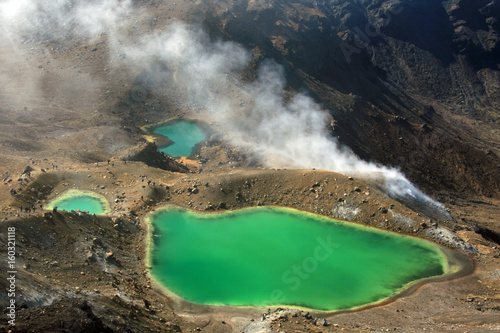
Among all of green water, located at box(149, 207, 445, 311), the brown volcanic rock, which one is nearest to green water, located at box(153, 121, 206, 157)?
the brown volcanic rock

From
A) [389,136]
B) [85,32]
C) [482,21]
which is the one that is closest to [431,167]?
[389,136]

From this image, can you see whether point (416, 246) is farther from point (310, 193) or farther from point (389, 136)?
point (389, 136)

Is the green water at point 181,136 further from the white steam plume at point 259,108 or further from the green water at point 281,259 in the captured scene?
the green water at point 281,259

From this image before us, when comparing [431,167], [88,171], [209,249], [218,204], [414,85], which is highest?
[414,85]

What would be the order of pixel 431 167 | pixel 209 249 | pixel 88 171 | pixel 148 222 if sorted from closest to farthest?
pixel 209 249 < pixel 148 222 < pixel 88 171 < pixel 431 167

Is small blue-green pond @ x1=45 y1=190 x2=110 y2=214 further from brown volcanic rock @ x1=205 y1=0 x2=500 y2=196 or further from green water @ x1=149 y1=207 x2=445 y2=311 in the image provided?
brown volcanic rock @ x1=205 y1=0 x2=500 y2=196

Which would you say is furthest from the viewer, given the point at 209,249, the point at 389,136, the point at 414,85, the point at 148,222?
the point at 414,85

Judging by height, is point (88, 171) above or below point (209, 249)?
above
